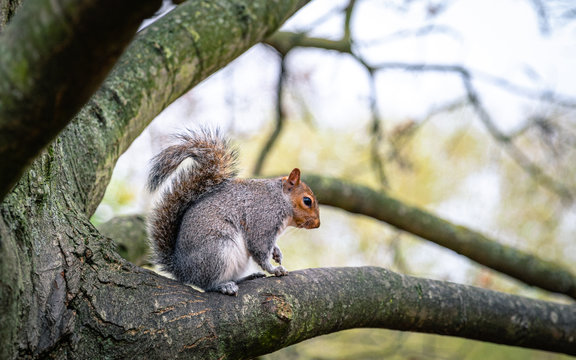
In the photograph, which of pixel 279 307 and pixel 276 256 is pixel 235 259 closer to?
pixel 276 256

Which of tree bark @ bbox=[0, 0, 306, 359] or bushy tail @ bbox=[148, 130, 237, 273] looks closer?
tree bark @ bbox=[0, 0, 306, 359]

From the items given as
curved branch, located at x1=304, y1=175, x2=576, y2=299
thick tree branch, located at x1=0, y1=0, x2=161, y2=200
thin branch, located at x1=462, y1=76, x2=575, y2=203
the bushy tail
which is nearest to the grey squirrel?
the bushy tail

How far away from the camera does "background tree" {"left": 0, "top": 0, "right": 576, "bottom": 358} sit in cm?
63

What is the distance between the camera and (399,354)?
110 inches

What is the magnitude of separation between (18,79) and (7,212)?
17.8 inches

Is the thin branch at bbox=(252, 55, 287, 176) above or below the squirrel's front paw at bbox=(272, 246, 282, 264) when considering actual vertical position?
above

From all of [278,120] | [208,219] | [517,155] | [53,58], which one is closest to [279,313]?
[208,219]

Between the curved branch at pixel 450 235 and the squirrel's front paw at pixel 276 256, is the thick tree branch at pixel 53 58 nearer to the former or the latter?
the squirrel's front paw at pixel 276 256

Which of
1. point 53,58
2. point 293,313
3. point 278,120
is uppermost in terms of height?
point 278,120

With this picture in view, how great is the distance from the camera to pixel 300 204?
205 cm

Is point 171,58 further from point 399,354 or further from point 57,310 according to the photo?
point 399,354

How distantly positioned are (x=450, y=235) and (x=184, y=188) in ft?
4.63

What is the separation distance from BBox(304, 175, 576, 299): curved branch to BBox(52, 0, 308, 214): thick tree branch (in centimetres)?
88

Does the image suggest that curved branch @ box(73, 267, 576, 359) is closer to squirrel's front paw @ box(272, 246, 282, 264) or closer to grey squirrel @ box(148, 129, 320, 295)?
grey squirrel @ box(148, 129, 320, 295)
